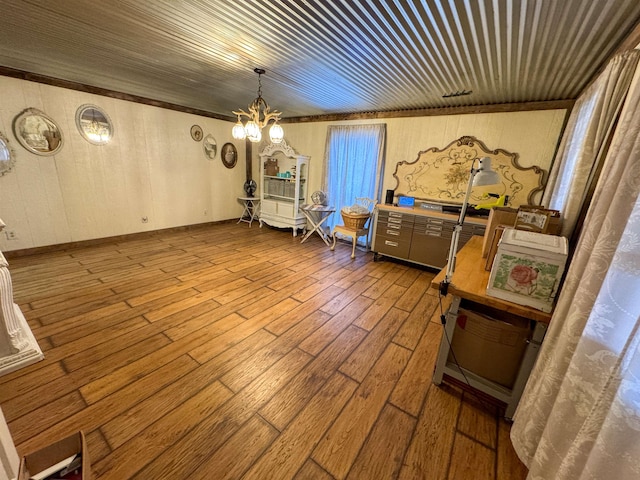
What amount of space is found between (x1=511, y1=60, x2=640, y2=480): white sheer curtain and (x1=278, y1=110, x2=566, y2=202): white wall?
117 inches

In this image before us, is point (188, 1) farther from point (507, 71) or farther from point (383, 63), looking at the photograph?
point (507, 71)

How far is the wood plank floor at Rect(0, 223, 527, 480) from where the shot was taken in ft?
4.31

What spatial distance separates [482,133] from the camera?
3.68 meters

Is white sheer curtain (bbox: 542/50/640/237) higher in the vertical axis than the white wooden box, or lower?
higher


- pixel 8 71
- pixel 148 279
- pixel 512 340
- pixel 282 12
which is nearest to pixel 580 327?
pixel 512 340

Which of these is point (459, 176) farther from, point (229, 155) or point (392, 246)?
point (229, 155)

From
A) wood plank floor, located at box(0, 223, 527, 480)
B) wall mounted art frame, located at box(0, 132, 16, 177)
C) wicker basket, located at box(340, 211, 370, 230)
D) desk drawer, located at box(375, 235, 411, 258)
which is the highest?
wall mounted art frame, located at box(0, 132, 16, 177)

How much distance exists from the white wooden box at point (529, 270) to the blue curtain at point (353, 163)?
11.3ft

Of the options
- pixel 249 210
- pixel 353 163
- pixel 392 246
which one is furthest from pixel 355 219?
pixel 249 210

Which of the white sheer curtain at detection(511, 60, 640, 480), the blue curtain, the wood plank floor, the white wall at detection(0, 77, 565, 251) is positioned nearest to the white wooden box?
the white sheer curtain at detection(511, 60, 640, 480)

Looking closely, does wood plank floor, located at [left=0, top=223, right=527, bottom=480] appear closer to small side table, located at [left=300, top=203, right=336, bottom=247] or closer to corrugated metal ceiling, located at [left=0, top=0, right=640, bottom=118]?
small side table, located at [left=300, top=203, right=336, bottom=247]

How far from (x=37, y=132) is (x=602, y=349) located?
583 centimetres

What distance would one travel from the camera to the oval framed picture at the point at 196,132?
5.17 m

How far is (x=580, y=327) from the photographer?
0.97 meters
